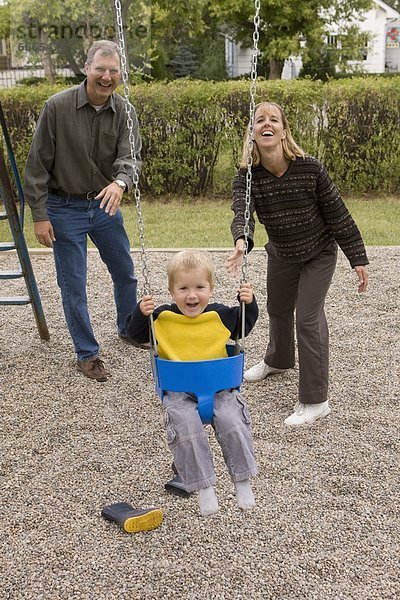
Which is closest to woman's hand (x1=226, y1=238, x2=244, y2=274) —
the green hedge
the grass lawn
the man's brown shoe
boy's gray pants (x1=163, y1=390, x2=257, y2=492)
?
boy's gray pants (x1=163, y1=390, x2=257, y2=492)

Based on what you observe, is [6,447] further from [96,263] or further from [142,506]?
[96,263]

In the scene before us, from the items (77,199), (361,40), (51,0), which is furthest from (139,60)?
(77,199)

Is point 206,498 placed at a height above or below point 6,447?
above

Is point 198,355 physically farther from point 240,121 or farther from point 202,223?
point 240,121

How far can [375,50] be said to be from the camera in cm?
4038

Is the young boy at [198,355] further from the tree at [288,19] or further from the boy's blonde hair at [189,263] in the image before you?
the tree at [288,19]

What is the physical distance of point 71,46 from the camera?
76.8 feet

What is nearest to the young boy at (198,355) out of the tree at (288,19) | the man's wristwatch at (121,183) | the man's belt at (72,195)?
the man's wristwatch at (121,183)

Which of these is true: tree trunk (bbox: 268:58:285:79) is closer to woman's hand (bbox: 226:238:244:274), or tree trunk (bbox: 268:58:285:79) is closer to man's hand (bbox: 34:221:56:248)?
man's hand (bbox: 34:221:56:248)

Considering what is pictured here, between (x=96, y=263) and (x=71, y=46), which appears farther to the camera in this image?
(x=71, y=46)

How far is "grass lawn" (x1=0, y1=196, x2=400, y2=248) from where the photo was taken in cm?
824

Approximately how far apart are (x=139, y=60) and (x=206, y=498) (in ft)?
72.1

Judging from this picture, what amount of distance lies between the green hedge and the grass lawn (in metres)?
0.44

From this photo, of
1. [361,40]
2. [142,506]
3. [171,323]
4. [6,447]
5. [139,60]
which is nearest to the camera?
[171,323]
